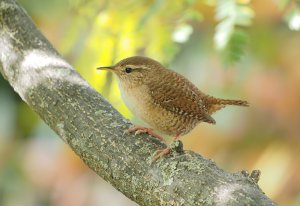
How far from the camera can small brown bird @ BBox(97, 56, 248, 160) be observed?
3174 mm

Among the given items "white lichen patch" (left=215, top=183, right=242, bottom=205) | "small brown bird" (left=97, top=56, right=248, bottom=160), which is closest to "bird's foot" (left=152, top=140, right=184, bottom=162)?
"white lichen patch" (left=215, top=183, right=242, bottom=205)

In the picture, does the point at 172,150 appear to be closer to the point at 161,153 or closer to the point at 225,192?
the point at 161,153

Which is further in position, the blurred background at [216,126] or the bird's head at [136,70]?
the blurred background at [216,126]

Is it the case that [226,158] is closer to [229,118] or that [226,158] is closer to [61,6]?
[229,118]

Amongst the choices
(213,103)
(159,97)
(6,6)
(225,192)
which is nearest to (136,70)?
(159,97)

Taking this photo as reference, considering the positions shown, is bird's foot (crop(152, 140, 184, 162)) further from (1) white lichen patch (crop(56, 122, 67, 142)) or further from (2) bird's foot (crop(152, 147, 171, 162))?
(1) white lichen patch (crop(56, 122, 67, 142))

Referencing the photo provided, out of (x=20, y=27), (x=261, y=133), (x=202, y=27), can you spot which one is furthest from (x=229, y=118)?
(x=20, y=27)

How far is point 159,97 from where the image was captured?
10.5ft

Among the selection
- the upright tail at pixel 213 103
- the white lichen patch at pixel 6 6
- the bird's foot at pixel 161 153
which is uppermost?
the upright tail at pixel 213 103

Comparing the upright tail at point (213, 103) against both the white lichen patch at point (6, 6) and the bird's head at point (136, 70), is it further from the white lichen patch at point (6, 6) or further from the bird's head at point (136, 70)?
the white lichen patch at point (6, 6)

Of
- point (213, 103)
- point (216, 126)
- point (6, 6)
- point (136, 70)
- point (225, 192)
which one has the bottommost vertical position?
point (225, 192)

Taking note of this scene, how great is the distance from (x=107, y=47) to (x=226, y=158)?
277 cm

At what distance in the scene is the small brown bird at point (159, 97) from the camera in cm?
317

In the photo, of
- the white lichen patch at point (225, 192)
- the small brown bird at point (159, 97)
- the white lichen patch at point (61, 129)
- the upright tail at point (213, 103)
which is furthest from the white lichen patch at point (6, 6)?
the white lichen patch at point (225, 192)
